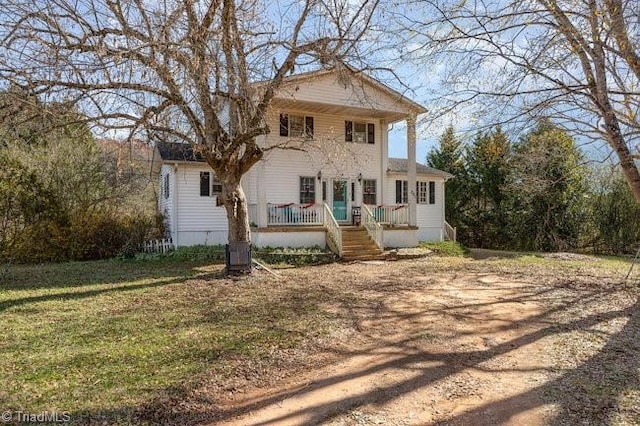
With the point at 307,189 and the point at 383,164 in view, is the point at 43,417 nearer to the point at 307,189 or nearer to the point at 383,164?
the point at 307,189

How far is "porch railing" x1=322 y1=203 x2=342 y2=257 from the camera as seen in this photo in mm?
15211

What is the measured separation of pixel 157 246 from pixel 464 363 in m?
14.2

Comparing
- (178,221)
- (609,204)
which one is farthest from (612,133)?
(609,204)

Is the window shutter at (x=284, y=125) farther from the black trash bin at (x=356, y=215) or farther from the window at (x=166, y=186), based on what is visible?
the window at (x=166, y=186)

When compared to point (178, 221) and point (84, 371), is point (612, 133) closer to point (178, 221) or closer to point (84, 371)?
point (84, 371)

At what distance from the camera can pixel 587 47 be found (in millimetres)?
7840

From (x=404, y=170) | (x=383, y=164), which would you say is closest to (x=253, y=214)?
(x=383, y=164)

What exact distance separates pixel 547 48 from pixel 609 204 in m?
17.4

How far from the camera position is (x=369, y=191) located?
63.6ft

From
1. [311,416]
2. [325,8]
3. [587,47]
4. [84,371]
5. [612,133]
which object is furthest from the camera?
[325,8]

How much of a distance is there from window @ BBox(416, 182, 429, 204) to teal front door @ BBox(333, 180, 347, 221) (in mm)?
4450

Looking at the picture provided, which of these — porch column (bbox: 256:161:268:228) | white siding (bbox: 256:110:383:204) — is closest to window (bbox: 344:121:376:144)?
white siding (bbox: 256:110:383:204)

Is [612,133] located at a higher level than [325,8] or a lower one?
lower
